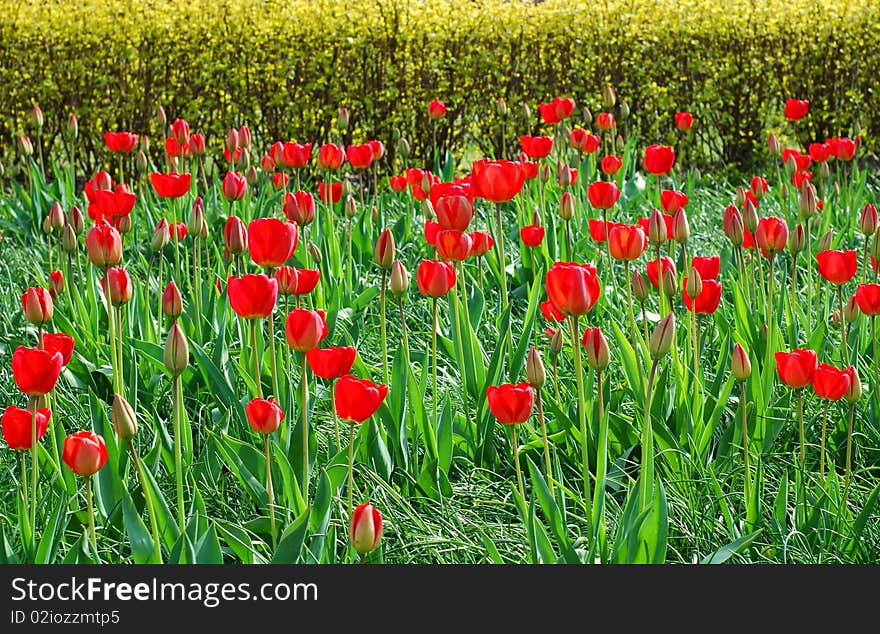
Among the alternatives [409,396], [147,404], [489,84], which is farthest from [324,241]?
[489,84]

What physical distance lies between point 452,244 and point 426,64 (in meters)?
4.34

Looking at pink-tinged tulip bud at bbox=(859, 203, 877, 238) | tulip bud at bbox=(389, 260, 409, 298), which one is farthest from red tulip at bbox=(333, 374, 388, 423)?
pink-tinged tulip bud at bbox=(859, 203, 877, 238)

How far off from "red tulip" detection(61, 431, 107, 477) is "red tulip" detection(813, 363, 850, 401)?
132 centimetres

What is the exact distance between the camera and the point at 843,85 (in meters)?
6.86

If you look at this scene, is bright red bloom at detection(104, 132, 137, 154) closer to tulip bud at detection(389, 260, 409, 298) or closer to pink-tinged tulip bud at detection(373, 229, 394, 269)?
pink-tinged tulip bud at detection(373, 229, 394, 269)

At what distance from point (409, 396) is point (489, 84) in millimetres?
4517

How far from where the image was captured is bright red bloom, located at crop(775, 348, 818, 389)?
2020 millimetres

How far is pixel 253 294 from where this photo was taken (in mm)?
1877

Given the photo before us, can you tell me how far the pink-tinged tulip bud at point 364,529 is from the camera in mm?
1540

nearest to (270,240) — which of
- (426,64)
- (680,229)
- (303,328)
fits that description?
(303,328)

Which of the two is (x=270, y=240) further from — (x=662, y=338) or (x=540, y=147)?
(x=540, y=147)

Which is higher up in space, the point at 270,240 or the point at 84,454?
the point at 270,240

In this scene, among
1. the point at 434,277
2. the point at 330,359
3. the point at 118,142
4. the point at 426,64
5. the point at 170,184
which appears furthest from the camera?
the point at 426,64

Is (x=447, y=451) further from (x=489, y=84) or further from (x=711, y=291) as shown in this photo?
(x=489, y=84)
